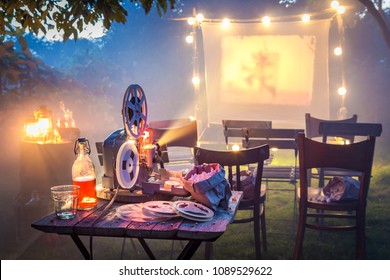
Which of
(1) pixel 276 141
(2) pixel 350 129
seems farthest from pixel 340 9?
(1) pixel 276 141

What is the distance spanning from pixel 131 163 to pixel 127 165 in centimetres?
4

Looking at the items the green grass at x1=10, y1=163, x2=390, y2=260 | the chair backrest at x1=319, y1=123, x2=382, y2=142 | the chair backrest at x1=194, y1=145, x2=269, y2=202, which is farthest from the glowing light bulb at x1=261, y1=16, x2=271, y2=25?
the chair backrest at x1=194, y1=145, x2=269, y2=202

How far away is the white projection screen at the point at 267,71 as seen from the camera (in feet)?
27.0

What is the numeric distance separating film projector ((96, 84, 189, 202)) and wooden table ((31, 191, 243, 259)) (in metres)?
0.28

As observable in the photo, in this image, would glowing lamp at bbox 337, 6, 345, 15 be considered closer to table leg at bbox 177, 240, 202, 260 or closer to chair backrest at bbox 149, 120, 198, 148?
chair backrest at bbox 149, 120, 198, 148

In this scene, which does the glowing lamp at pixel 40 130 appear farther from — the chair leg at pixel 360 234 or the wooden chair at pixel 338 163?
the chair leg at pixel 360 234

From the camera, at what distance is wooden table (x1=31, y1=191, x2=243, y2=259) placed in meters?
1.90

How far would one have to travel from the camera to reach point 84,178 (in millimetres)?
2277

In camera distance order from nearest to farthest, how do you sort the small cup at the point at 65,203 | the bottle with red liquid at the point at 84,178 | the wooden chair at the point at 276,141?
the small cup at the point at 65,203, the bottle with red liquid at the point at 84,178, the wooden chair at the point at 276,141

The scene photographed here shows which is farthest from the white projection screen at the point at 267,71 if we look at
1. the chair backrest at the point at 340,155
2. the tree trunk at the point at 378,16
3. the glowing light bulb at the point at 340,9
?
the chair backrest at the point at 340,155

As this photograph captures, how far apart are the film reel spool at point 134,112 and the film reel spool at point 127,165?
86 mm

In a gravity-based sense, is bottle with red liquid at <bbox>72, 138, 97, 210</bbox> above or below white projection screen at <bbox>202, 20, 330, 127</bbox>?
below

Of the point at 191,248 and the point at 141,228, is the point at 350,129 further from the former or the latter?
the point at 141,228
